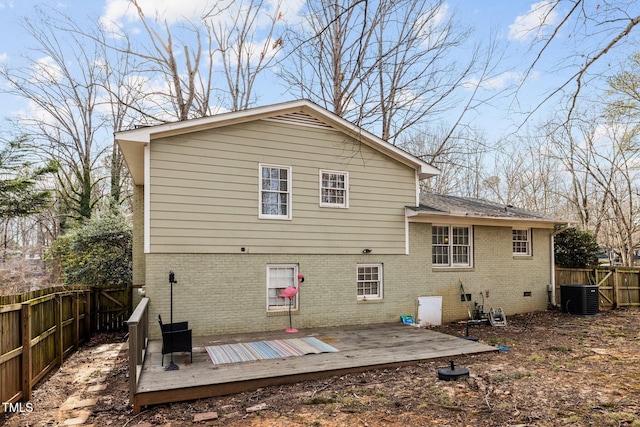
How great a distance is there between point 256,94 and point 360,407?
63.8 feet

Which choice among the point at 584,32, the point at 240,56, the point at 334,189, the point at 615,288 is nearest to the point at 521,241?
the point at 615,288

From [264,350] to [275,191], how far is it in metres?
3.91

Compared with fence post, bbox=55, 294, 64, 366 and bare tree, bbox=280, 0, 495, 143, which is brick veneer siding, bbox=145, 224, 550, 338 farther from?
bare tree, bbox=280, 0, 495, 143

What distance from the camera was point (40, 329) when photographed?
674 cm

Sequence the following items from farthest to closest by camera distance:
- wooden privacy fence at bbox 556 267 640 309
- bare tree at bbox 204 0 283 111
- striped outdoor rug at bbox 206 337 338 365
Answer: bare tree at bbox 204 0 283 111 < wooden privacy fence at bbox 556 267 640 309 < striped outdoor rug at bbox 206 337 338 365

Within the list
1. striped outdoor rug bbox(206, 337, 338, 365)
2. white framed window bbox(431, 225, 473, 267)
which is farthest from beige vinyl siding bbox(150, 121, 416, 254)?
striped outdoor rug bbox(206, 337, 338, 365)

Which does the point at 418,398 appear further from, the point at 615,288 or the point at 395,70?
the point at 395,70

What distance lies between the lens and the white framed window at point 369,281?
1095 cm

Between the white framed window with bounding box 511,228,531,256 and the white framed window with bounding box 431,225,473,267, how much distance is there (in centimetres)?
209

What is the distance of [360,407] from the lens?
540 cm

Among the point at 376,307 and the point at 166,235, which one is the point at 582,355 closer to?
the point at 376,307

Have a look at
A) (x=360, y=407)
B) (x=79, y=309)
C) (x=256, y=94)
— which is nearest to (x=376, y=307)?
(x=360, y=407)

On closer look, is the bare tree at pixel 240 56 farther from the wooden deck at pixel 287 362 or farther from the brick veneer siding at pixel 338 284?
the wooden deck at pixel 287 362

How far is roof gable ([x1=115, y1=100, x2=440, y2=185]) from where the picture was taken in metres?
8.70
